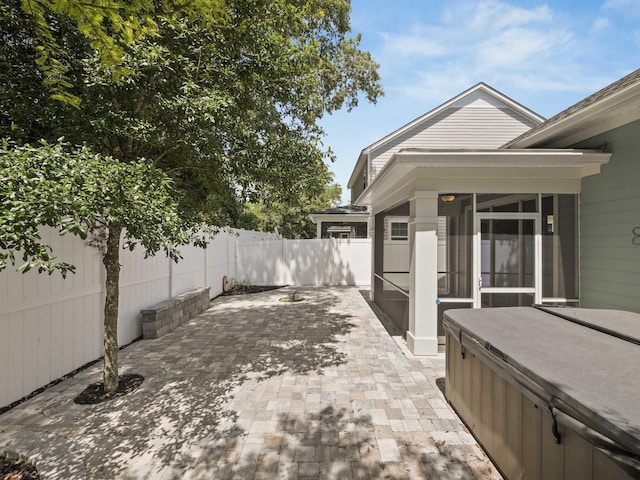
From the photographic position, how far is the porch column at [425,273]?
512cm

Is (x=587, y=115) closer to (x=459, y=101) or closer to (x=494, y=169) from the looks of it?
(x=494, y=169)

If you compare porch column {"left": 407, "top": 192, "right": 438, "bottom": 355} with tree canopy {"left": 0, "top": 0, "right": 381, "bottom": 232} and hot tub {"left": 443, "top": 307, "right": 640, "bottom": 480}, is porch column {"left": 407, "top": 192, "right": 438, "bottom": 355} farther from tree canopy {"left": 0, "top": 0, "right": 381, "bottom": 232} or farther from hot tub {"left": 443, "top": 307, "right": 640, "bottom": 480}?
tree canopy {"left": 0, "top": 0, "right": 381, "bottom": 232}

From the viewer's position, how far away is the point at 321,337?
6164mm

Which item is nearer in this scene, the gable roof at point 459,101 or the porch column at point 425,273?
the porch column at point 425,273

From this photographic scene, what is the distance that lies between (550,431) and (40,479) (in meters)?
3.72

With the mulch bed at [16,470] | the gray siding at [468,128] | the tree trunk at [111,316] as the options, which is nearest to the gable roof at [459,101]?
the gray siding at [468,128]

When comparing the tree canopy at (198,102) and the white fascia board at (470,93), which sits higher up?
the white fascia board at (470,93)

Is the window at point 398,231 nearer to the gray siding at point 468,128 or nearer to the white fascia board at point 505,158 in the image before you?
the gray siding at point 468,128

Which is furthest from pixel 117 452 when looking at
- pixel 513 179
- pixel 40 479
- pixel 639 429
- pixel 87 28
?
pixel 513 179

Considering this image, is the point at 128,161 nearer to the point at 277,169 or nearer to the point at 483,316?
the point at 277,169

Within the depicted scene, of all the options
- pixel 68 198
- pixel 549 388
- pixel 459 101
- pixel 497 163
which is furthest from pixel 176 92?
pixel 459 101

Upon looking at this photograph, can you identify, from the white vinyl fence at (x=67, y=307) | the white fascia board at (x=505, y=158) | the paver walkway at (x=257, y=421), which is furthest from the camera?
the white fascia board at (x=505, y=158)

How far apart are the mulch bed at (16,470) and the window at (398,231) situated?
1100 centimetres

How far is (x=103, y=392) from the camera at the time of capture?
388 centimetres
